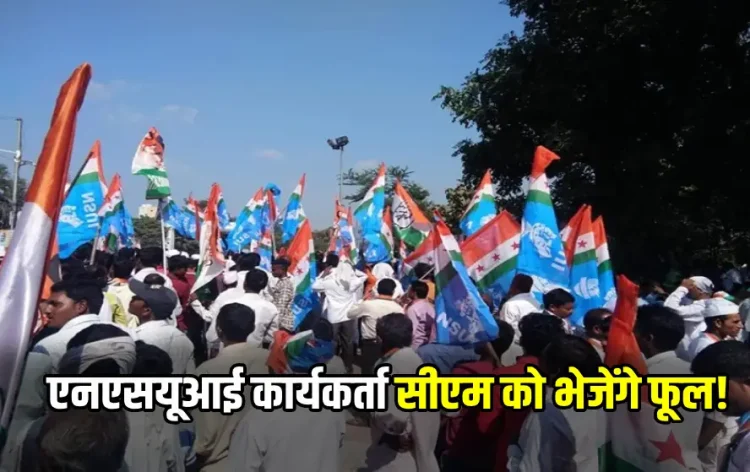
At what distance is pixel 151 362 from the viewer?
11.3ft

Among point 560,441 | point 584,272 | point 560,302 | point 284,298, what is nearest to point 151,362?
point 560,441

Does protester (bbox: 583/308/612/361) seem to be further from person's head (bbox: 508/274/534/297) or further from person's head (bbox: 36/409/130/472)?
person's head (bbox: 36/409/130/472)

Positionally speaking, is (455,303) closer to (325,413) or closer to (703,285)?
(325,413)

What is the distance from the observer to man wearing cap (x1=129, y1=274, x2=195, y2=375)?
165 inches

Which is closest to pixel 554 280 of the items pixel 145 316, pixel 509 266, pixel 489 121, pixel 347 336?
pixel 509 266

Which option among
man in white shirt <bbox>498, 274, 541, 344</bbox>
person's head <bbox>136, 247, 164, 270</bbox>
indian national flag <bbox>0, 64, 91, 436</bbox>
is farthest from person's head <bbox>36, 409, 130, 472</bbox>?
person's head <bbox>136, 247, 164, 270</bbox>

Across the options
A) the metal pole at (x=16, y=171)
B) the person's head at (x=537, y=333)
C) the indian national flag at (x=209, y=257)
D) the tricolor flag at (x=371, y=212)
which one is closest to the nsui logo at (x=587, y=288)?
the person's head at (x=537, y=333)

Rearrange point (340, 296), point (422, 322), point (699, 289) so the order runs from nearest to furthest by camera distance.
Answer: point (422, 322) → point (699, 289) → point (340, 296)

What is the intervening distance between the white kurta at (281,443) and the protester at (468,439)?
1.05 m

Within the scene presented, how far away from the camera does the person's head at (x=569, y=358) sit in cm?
330

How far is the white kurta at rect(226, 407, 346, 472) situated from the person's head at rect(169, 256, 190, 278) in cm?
458

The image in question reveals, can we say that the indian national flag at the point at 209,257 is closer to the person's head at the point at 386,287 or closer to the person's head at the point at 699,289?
the person's head at the point at 386,287

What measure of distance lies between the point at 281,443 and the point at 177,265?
4767 mm

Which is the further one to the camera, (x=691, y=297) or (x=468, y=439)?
(x=691, y=297)
